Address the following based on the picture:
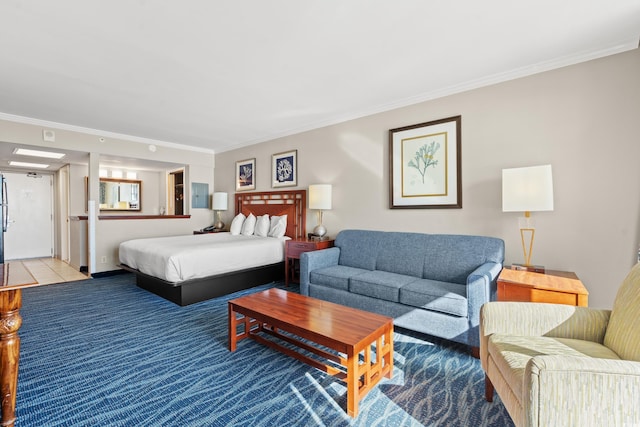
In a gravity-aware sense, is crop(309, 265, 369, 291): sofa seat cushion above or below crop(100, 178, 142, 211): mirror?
below

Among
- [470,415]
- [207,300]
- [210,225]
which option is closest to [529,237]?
[470,415]

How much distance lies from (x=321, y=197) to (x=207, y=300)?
2043 millimetres

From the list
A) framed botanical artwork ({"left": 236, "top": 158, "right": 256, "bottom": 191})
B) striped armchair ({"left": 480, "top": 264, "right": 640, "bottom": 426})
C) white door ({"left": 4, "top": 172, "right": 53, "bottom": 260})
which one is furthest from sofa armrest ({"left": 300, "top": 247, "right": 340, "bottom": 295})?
white door ({"left": 4, "top": 172, "right": 53, "bottom": 260})

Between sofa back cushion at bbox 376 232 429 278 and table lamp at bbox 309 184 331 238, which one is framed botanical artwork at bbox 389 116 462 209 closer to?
sofa back cushion at bbox 376 232 429 278

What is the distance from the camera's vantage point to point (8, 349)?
4.78ft

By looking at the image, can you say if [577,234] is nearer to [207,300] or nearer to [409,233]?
[409,233]

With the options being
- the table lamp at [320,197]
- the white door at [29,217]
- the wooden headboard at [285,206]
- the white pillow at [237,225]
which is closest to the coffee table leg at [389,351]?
the table lamp at [320,197]

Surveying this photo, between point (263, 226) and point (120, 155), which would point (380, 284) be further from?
point (120, 155)

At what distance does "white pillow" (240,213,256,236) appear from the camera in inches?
208

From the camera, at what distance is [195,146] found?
6.22 meters

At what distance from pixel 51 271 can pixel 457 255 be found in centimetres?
711

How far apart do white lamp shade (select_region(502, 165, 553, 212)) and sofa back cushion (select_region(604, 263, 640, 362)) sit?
3.08 feet

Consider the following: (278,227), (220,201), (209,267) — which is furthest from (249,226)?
(209,267)

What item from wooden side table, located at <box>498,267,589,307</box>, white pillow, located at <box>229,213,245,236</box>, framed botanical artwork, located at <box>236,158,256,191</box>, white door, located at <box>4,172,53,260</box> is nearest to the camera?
wooden side table, located at <box>498,267,589,307</box>
